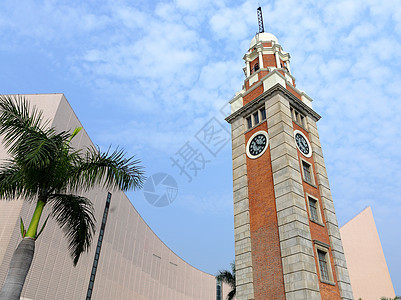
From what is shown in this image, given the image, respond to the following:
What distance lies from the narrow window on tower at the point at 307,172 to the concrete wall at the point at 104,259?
19370 mm

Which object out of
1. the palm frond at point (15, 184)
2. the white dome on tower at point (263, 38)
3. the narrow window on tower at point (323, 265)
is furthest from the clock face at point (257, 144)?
the palm frond at point (15, 184)

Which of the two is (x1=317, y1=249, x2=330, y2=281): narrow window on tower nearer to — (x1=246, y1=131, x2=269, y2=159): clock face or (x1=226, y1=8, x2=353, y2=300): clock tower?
(x1=226, y1=8, x2=353, y2=300): clock tower

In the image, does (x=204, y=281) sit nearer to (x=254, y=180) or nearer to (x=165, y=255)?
(x=165, y=255)

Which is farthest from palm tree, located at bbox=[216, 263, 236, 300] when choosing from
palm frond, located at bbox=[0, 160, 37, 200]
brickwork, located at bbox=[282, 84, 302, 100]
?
palm frond, located at bbox=[0, 160, 37, 200]

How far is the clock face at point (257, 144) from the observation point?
72.2 ft

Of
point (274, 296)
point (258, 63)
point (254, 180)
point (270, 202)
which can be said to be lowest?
point (274, 296)

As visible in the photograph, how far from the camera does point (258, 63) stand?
28.3 meters

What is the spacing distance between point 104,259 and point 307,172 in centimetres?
2619

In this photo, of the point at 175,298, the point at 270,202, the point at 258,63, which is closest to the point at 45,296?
the point at 270,202

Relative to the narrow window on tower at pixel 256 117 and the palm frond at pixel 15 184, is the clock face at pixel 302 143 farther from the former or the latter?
the palm frond at pixel 15 184

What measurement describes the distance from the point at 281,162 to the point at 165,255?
133ft

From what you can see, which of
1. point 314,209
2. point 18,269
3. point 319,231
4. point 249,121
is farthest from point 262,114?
point 18,269

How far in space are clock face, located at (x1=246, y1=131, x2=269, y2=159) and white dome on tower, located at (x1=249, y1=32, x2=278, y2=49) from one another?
10638 millimetres

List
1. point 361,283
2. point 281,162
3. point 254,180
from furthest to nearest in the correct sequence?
1. point 361,283
2. point 254,180
3. point 281,162
